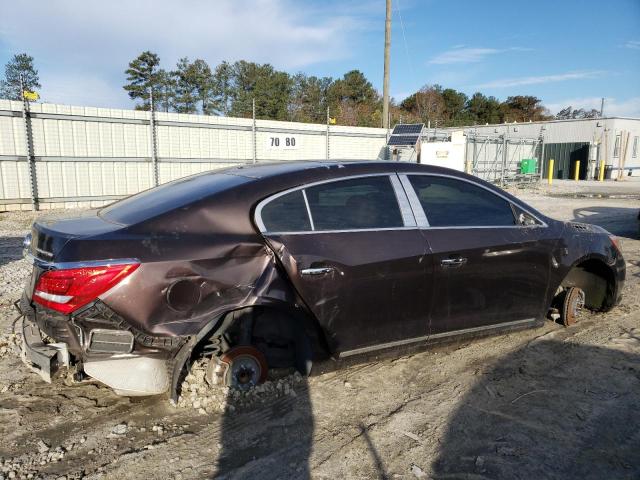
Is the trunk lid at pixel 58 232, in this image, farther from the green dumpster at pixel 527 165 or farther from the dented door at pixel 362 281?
the green dumpster at pixel 527 165

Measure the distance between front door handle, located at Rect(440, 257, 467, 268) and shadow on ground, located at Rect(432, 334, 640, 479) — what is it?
0.87 meters

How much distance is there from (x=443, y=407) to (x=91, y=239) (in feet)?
7.89

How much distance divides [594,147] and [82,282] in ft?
121

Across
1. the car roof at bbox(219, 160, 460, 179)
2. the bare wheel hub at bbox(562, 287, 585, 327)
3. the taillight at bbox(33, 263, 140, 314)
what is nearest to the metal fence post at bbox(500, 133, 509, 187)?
the bare wheel hub at bbox(562, 287, 585, 327)

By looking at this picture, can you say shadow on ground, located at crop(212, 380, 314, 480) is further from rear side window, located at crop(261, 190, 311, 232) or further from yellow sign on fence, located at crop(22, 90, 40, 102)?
yellow sign on fence, located at crop(22, 90, 40, 102)

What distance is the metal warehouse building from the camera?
1324 inches

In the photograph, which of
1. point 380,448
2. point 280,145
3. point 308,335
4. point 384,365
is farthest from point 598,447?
point 280,145

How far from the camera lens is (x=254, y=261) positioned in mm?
2994

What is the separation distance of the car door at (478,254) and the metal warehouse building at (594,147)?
3060cm

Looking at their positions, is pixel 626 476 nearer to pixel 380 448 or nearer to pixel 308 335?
pixel 380 448

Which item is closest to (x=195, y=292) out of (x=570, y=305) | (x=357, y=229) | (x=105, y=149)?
(x=357, y=229)

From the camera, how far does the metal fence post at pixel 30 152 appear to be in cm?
1209

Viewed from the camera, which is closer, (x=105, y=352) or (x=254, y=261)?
(x=105, y=352)

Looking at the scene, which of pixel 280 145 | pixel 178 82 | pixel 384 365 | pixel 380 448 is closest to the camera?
pixel 380 448
